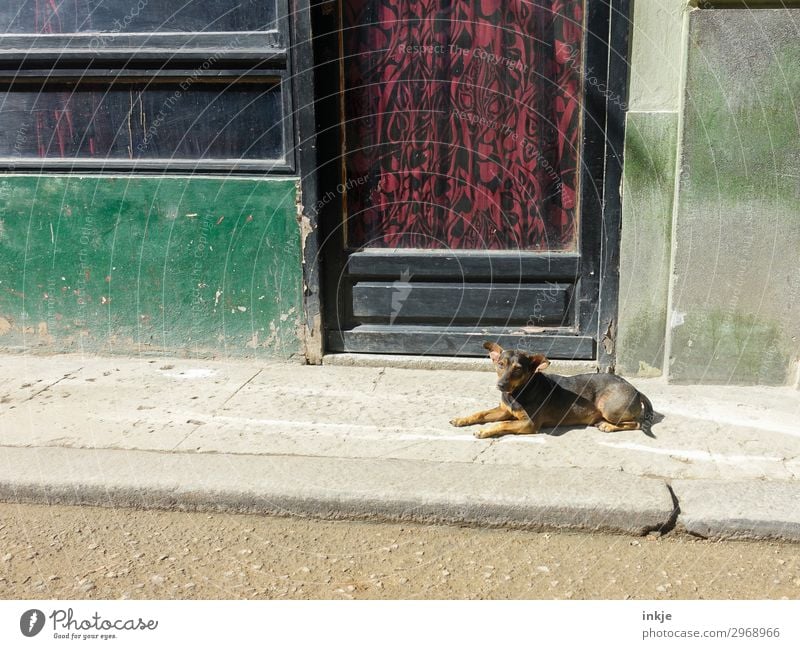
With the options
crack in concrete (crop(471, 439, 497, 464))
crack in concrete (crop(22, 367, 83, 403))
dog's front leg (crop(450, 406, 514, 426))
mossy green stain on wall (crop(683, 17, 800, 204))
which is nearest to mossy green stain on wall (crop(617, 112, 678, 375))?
mossy green stain on wall (crop(683, 17, 800, 204))

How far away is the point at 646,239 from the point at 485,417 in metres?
1.55

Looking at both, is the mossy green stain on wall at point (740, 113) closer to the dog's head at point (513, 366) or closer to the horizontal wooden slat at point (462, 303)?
the horizontal wooden slat at point (462, 303)

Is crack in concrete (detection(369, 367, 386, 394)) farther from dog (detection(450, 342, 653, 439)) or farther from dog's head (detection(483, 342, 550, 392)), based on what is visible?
dog's head (detection(483, 342, 550, 392))

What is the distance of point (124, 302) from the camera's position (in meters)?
5.47

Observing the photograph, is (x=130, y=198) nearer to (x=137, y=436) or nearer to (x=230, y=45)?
(x=230, y=45)

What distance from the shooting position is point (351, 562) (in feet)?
10.6

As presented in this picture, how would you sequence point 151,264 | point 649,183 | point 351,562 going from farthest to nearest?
point 151,264
point 649,183
point 351,562

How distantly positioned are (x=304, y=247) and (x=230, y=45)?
4.41ft

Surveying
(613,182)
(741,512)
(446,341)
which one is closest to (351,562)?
(741,512)

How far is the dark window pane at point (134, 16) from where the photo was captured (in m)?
5.08

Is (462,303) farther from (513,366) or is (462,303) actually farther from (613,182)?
(513,366)

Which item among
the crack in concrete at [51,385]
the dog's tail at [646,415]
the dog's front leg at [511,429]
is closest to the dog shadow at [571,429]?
the dog's tail at [646,415]

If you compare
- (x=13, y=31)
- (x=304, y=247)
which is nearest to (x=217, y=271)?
(x=304, y=247)

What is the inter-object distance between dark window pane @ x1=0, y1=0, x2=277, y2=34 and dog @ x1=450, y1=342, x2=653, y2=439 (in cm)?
269
